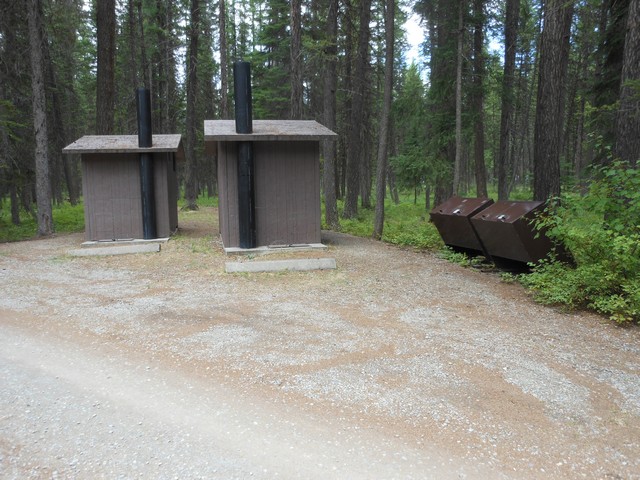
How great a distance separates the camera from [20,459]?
2.83m

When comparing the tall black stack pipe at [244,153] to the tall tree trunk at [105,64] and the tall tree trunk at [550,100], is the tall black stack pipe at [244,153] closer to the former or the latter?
the tall tree trunk at [550,100]

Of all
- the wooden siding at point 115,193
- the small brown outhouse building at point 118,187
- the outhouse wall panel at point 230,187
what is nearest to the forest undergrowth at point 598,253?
the outhouse wall panel at point 230,187

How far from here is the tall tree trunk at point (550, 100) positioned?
9.42m

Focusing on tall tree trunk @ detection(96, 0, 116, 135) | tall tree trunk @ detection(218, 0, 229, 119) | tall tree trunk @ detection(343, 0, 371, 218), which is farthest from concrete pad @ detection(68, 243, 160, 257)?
tall tree trunk @ detection(343, 0, 371, 218)

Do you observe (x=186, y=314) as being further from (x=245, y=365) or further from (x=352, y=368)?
(x=352, y=368)

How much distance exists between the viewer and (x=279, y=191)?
10.5 m

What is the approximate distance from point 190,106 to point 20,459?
19.6 m

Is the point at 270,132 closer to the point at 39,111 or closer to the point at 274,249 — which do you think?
the point at 274,249

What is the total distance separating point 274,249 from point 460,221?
161 inches

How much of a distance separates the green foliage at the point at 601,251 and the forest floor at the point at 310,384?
Result: 306 millimetres

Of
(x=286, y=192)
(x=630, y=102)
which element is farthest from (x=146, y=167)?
(x=630, y=102)

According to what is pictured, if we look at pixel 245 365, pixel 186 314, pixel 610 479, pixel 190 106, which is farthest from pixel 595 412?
pixel 190 106

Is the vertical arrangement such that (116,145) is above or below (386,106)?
below

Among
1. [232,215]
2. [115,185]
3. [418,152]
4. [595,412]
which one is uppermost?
[418,152]
